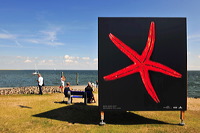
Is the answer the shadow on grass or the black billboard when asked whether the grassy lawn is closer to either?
the shadow on grass

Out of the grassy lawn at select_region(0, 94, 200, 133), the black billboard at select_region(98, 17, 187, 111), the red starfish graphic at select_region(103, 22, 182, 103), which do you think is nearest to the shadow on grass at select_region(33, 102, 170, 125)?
the grassy lawn at select_region(0, 94, 200, 133)

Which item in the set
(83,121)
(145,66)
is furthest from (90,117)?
(145,66)

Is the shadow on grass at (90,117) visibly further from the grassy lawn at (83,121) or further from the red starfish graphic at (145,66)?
the red starfish graphic at (145,66)

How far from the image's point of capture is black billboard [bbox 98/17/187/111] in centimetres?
802

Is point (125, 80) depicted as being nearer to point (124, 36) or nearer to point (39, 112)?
point (124, 36)

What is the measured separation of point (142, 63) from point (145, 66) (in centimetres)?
22

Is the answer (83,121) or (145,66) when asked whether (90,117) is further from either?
(145,66)

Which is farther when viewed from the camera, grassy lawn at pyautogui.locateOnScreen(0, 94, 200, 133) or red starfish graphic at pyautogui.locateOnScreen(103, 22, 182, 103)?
red starfish graphic at pyautogui.locateOnScreen(103, 22, 182, 103)

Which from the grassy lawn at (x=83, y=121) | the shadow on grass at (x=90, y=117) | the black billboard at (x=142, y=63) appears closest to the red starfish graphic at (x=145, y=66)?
the black billboard at (x=142, y=63)

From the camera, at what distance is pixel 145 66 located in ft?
26.8

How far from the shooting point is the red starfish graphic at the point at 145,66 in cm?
805

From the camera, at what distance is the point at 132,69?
8.12 metres

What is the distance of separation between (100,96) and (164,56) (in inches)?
153

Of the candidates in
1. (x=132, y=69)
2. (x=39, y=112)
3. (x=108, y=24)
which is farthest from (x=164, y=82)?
(x=39, y=112)
